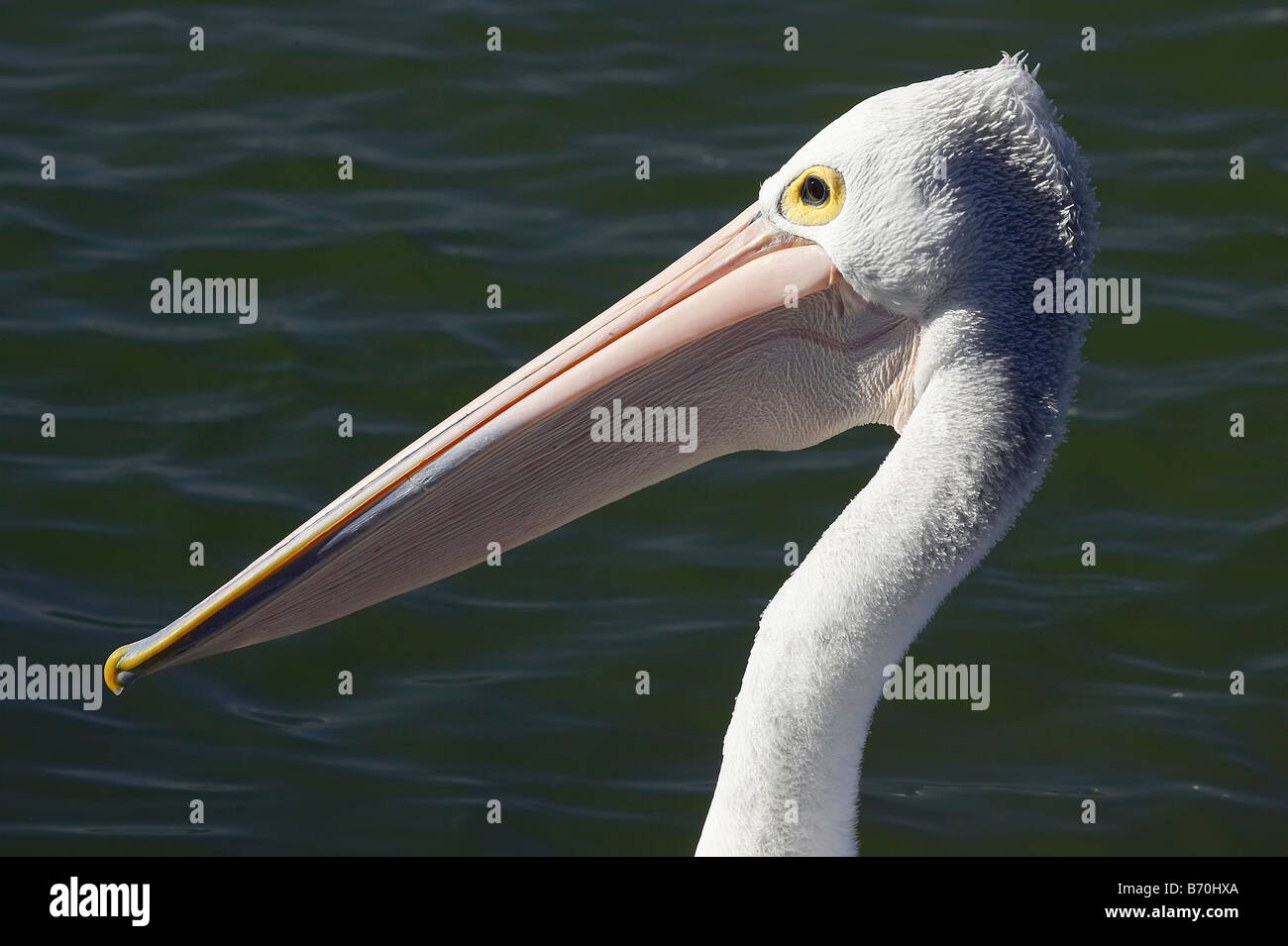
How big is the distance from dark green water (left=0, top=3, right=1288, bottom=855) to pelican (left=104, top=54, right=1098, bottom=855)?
1974mm

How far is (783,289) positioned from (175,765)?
3.00 meters

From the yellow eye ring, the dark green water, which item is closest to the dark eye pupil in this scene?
the yellow eye ring

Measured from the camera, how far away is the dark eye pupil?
3.26 m

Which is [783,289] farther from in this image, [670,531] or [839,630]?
[670,531]

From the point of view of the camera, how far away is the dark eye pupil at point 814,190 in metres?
3.26

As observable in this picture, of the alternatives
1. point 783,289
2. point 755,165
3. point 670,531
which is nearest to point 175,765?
point 670,531

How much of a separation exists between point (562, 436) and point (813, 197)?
70 centimetres

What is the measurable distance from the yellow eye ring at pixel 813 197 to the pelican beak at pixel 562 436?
0.06 metres

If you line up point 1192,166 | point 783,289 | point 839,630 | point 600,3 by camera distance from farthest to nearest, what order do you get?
point 600,3 < point 1192,166 < point 783,289 < point 839,630

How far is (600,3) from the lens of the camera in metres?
8.69

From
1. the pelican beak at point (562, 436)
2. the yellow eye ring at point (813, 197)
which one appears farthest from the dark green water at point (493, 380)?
the yellow eye ring at point (813, 197)

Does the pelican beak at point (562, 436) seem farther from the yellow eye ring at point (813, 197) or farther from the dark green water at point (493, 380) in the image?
the dark green water at point (493, 380)

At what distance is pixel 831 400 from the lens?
353 centimetres

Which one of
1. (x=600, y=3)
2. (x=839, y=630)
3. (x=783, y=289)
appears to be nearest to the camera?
(x=839, y=630)
